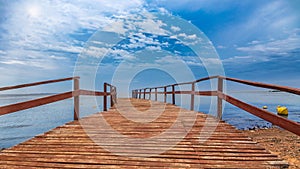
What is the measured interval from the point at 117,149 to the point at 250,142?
2360 mm

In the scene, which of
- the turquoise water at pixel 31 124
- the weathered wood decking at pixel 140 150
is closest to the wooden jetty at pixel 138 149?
the weathered wood decking at pixel 140 150

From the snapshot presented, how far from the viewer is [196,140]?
4.12m

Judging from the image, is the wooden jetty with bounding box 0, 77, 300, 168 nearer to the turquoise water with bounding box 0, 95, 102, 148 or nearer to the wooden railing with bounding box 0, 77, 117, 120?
the wooden railing with bounding box 0, 77, 117, 120

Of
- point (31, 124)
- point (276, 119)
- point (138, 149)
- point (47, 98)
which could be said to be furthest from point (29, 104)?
point (31, 124)

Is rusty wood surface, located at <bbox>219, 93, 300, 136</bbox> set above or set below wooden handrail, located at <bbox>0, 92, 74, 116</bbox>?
below

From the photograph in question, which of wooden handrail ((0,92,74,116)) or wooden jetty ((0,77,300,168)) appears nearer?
wooden jetty ((0,77,300,168))

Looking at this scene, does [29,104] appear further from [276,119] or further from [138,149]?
[276,119]

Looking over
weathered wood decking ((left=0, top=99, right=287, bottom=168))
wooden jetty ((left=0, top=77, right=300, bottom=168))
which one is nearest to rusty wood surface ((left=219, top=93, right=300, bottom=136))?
wooden jetty ((left=0, top=77, right=300, bottom=168))

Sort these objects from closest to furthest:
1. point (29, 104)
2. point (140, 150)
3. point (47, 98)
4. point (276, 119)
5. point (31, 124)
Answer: point (276, 119), point (140, 150), point (29, 104), point (47, 98), point (31, 124)

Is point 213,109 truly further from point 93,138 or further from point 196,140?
point 93,138

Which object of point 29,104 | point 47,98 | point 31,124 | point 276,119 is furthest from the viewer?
point 31,124

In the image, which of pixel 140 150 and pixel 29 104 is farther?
pixel 29 104

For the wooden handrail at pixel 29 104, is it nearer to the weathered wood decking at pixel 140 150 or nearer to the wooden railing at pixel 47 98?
the wooden railing at pixel 47 98

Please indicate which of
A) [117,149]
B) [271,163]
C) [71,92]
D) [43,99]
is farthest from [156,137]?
[71,92]
